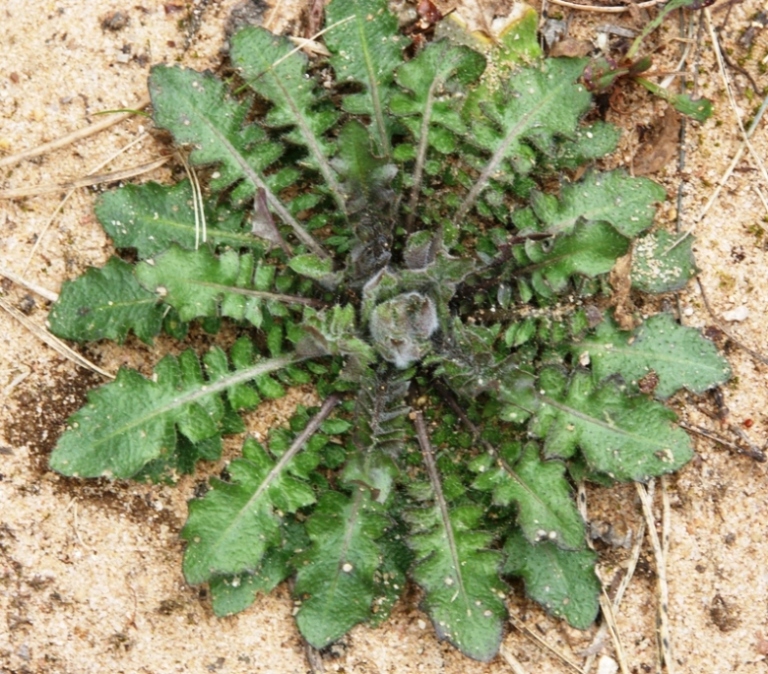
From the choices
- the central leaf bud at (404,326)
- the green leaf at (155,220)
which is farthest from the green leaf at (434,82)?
the green leaf at (155,220)

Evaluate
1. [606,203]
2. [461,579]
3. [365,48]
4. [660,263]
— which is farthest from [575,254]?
[461,579]

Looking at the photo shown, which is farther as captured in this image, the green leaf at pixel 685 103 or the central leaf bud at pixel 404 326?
the green leaf at pixel 685 103

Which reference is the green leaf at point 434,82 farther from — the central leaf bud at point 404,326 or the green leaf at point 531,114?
the central leaf bud at point 404,326

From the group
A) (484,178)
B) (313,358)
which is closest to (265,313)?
(313,358)

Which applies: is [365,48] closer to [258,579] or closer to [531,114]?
[531,114]

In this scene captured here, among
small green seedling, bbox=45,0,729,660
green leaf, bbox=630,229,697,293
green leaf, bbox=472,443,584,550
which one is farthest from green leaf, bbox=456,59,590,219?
green leaf, bbox=472,443,584,550

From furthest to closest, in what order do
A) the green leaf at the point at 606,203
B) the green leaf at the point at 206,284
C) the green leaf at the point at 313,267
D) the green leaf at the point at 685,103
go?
the green leaf at the point at 685,103, the green leaf at the point at 606,203, the green leaf at the point at 313,267, the green leaf at the point at 206,284
